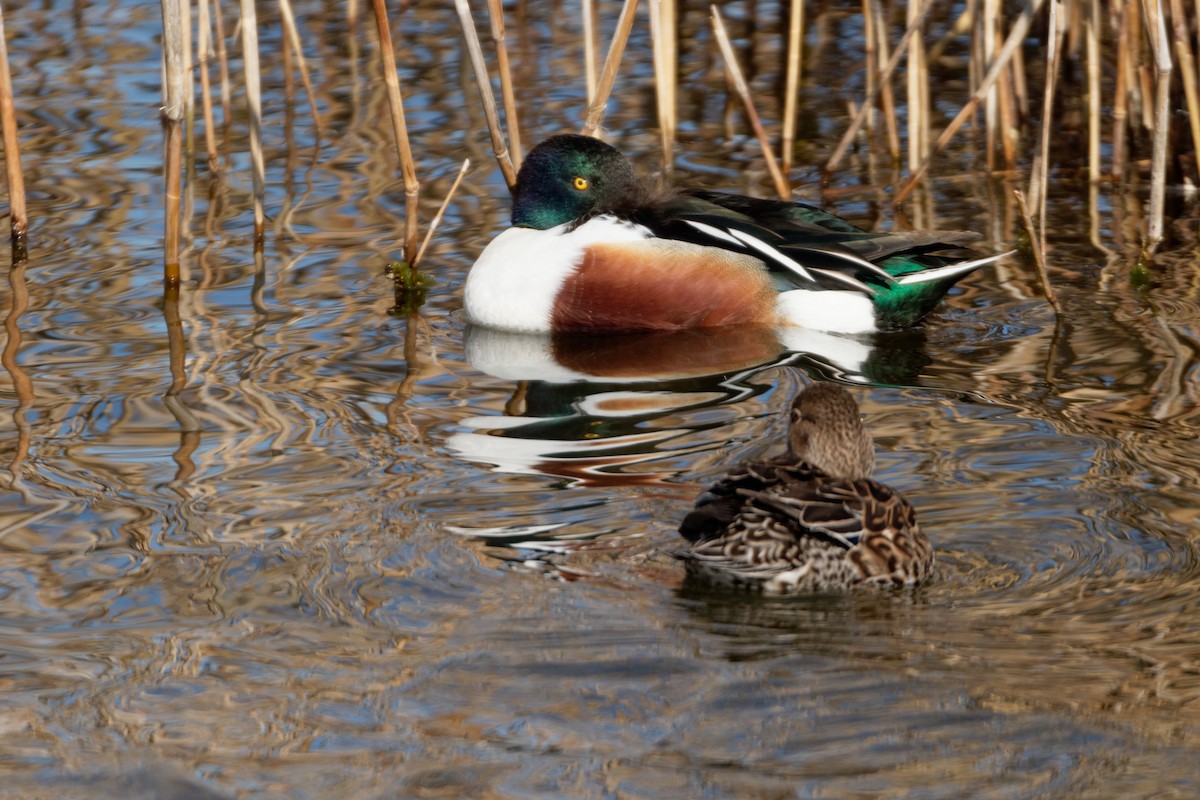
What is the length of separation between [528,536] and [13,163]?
416 centimetres

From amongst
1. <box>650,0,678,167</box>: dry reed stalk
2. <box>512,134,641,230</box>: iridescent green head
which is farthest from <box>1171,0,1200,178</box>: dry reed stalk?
<box>512,134,641,230</box>: iridescent green head

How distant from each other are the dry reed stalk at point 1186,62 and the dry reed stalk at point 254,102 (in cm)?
452

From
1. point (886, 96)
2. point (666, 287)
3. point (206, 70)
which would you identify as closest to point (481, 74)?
point (666, 287)

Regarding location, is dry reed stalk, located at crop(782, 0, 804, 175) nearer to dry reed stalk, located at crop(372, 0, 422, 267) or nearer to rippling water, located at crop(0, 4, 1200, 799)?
rippling water, located at crop(0, 4, 1200, 799)

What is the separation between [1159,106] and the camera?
7.70 metres

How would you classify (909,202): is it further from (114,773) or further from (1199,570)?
(114,773)

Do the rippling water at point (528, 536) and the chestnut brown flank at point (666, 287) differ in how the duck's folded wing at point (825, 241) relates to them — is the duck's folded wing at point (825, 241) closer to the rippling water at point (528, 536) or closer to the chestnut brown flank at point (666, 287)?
the chestnut brown flank at point (666, 287)

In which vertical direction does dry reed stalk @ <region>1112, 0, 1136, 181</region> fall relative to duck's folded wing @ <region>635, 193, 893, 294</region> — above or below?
above

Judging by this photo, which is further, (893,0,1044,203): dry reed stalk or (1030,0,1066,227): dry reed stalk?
(893,0,1044,203): dry reed stalk

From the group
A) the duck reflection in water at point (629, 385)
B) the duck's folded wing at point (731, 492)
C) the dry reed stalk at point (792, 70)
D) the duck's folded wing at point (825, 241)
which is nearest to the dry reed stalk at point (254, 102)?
the duck reflection in water at point (629, 385)

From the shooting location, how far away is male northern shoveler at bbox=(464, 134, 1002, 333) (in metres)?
7.54

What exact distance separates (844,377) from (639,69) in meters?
5.99

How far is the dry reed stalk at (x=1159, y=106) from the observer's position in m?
7.61

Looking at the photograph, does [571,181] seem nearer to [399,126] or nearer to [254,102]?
[399,126]
